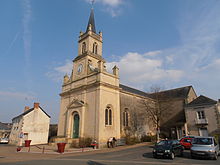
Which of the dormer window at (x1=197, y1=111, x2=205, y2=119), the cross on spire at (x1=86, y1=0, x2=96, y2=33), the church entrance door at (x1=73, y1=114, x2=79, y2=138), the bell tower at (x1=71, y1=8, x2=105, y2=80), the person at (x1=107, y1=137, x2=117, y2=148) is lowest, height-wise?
the person at (x1=107, y1=137, x2=117, y2=148)

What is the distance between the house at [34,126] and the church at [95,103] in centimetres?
758

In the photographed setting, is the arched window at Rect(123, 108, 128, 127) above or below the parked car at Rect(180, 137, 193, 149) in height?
above

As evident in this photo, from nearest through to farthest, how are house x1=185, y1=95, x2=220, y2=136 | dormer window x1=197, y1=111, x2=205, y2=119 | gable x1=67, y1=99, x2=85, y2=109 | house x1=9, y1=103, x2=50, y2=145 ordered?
gable x1=67, y1=99, x2=85, y2=109 → house x1=185, y1=95, x2=220, y2=136 → dormer window x1=197, y1=111, x2=205, y2=119 → house x1=9, y1=103, x2=50, y2=145

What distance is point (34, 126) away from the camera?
30047 mm

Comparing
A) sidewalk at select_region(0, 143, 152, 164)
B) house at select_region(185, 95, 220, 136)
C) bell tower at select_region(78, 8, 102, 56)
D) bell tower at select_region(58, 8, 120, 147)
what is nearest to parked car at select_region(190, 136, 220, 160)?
sidewalk at select_region(0, 143, 152, 164)

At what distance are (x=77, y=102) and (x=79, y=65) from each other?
21.1 ft

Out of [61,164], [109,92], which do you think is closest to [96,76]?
[109,92]

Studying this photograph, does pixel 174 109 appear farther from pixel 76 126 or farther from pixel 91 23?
pixel 91 23

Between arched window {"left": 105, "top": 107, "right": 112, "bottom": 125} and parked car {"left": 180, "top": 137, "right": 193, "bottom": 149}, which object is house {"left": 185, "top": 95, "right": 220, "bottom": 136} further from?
arched window {"left": 105, "top": 107, "right": 112, "bottom": 125}

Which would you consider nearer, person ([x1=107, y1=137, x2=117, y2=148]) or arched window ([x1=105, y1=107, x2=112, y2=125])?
person ([x1=107, y1=137, x2=117, y2=148])

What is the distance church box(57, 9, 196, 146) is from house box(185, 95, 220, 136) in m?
1.68

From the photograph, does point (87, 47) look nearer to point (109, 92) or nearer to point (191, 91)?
point (109, 92)

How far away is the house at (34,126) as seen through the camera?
94.3 ft

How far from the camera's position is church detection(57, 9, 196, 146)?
20578 mm
